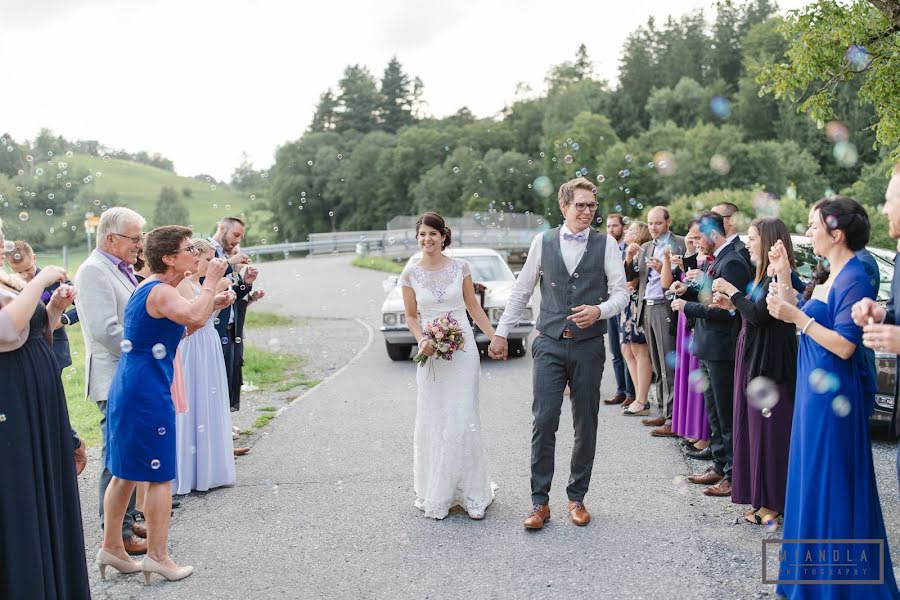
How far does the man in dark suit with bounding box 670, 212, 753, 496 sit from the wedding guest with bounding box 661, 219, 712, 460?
580 millimetres

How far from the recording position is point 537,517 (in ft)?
17.5

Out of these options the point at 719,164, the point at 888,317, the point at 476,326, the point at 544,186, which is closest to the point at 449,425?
the point at 888,317

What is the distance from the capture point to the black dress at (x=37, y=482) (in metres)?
3.67

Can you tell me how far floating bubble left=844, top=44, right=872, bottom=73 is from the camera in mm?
9883

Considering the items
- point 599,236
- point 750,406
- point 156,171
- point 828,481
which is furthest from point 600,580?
point 156,171

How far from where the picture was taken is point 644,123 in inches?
3199

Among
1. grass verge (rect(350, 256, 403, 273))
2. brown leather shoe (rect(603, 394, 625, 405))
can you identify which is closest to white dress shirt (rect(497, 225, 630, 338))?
brown leather shoe (rect(603, 394, 625, 405))

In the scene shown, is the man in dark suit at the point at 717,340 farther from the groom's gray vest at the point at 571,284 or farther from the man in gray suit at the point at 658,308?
the man in gray suit at the point at 658,308

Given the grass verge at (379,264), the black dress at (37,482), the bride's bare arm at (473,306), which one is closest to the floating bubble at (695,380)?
the bride's bare arm at (473,306)

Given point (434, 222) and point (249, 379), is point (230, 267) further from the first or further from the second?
point (249, 379)

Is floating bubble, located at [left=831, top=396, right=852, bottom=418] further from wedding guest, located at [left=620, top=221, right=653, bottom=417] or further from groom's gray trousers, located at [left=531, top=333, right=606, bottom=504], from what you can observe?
wedding guest, located at [left=620, top=221, right=653, bottom=417]

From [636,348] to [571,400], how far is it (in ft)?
12.1

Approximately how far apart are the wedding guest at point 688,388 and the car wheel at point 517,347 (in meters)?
5.55

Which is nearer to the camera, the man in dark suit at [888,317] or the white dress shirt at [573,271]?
the man in dark suit at [888,317]
